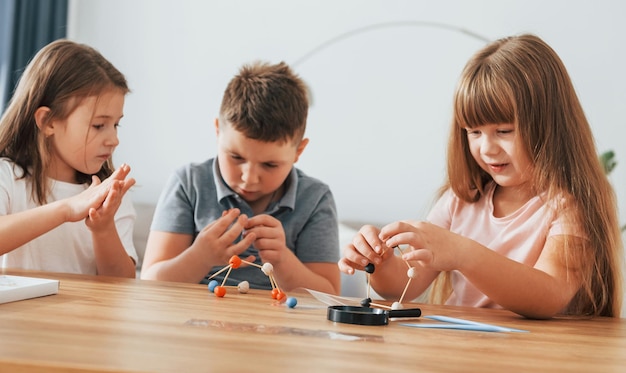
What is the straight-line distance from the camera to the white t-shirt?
1.72 metres

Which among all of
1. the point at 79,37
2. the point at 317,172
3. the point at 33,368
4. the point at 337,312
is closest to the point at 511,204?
the point at 337,312

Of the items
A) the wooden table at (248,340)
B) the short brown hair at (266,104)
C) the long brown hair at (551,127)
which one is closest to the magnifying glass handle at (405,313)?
the wooden table at (248,340)

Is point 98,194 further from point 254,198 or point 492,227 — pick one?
point 492,227

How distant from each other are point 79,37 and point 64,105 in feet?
7.54

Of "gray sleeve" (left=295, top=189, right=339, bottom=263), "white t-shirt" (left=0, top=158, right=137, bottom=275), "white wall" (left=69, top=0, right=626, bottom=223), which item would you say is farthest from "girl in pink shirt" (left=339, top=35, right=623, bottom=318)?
"white wall" (left=69, top=0, right=626, bottom=223)

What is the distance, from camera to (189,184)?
1.93 metres

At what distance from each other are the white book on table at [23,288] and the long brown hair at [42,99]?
69 cm

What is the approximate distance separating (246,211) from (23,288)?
88 centimetres

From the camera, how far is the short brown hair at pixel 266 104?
181 cm

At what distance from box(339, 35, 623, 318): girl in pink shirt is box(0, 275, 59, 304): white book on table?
467mm

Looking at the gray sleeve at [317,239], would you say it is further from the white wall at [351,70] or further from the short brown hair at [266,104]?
the white wall at [351,70]

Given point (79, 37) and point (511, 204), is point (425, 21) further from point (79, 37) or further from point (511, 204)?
point (511, 204)

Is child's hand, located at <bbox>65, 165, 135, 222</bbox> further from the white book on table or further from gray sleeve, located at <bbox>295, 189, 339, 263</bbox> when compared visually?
gray sleeve, located at <bbox>295, 189, 339, 263</bbox>

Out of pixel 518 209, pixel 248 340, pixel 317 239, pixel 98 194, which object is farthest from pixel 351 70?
pixel 248 340
